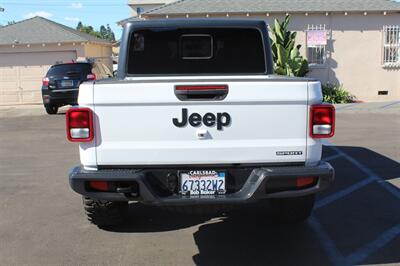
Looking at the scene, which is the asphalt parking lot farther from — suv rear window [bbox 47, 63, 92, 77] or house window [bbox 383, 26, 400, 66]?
house window [bbox 383, 26, 400, 66]

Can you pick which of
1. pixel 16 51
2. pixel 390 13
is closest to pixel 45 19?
pixel 16 51

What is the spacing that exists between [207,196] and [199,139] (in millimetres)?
469

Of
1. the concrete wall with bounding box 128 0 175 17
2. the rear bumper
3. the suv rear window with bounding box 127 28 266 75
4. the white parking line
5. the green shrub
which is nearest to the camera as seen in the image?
the rear bumper

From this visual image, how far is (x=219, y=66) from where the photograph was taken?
6043 millimetres

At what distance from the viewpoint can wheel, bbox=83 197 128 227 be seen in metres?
5.16

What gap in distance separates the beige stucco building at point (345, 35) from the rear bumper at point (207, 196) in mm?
15800

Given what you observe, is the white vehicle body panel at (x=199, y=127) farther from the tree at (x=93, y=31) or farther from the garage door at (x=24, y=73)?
the tree at (x=93, y=31)

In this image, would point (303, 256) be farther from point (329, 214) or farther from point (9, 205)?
point (9, 205)

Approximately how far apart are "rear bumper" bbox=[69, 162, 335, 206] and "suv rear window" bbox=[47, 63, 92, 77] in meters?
13.3

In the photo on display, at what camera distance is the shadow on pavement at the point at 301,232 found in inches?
184

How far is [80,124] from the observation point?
→ 4254mm

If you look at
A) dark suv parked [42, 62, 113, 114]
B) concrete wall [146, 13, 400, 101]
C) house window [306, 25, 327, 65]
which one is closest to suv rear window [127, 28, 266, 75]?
dark suv parked [42, 62, 113, 114]

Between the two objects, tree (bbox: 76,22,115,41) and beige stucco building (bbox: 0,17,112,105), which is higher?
tree (bbox: 76,22,115,41)

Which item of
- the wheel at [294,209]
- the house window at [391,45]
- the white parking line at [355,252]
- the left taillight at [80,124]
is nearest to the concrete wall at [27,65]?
the house window at [391,45]
